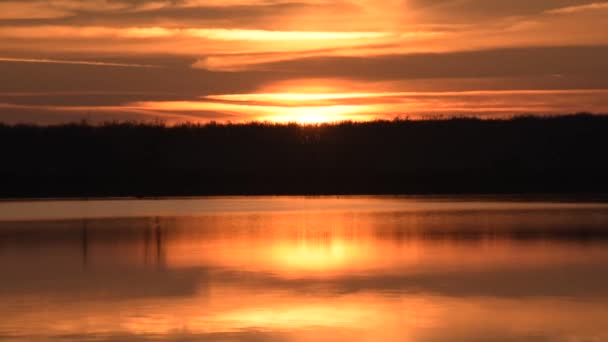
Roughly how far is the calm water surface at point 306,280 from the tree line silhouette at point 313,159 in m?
29.1

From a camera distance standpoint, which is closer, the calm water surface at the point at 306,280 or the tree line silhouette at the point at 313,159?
the calm water surface at the point at 306,280

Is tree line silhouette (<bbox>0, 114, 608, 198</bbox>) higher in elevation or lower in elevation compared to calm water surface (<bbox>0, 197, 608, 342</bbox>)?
higher

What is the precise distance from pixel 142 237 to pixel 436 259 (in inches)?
304

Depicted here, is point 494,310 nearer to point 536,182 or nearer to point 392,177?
point 536,182

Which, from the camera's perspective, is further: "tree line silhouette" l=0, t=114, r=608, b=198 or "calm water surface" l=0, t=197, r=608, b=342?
"tree line silhouette" l=0, t=114, r=608, b=198

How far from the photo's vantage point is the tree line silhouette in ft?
204

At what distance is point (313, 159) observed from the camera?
243ft

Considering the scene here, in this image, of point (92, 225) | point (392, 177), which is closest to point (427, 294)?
point (92, 225)

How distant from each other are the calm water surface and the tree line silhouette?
29.1 metres

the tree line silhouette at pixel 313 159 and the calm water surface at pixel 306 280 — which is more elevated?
the tree line silhouette at pixel 313 159

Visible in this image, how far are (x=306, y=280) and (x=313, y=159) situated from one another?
55888 millimetres

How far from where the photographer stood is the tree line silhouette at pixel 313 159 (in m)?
62.3

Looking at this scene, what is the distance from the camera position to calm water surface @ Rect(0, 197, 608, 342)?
13492 millimetres

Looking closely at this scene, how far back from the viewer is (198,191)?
62.2m
